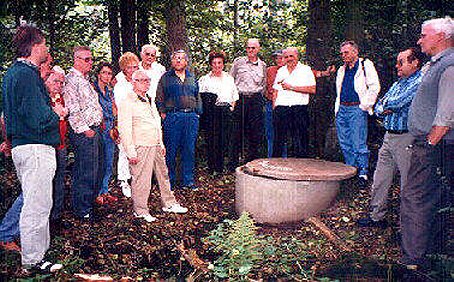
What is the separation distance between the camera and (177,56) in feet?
24.5

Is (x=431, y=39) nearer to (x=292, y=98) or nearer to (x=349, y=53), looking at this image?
(x=349, y=53)

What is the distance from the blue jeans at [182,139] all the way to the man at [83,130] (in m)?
1.44

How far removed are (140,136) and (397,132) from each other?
10.7 feet

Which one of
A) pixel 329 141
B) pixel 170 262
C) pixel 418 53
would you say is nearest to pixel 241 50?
pixel 329 141

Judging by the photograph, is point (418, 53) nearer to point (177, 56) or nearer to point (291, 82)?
point (291, 82)

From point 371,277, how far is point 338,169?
225 cm

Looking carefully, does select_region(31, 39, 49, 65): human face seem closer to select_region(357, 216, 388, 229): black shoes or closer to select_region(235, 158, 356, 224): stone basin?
select_region(235, 158, 356, 224): stone basin

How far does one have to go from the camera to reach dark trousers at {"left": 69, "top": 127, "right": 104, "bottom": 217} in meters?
6.13

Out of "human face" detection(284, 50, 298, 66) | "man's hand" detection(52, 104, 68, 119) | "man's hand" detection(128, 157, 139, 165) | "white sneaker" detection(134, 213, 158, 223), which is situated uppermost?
"human face" detection(284, 50, 298, 66)

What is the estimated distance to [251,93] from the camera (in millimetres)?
8516

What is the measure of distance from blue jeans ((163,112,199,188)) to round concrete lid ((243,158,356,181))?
120cm

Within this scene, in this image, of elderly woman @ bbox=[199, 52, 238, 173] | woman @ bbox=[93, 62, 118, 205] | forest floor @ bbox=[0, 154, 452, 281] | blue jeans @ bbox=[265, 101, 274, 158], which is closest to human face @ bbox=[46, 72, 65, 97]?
woman @ bbox=[93, 62, 118, 205]

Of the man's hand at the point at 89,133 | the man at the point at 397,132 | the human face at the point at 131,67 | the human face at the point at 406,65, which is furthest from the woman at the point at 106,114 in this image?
the human face at the point at 406,65

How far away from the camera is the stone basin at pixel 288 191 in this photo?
6371 millimetres
